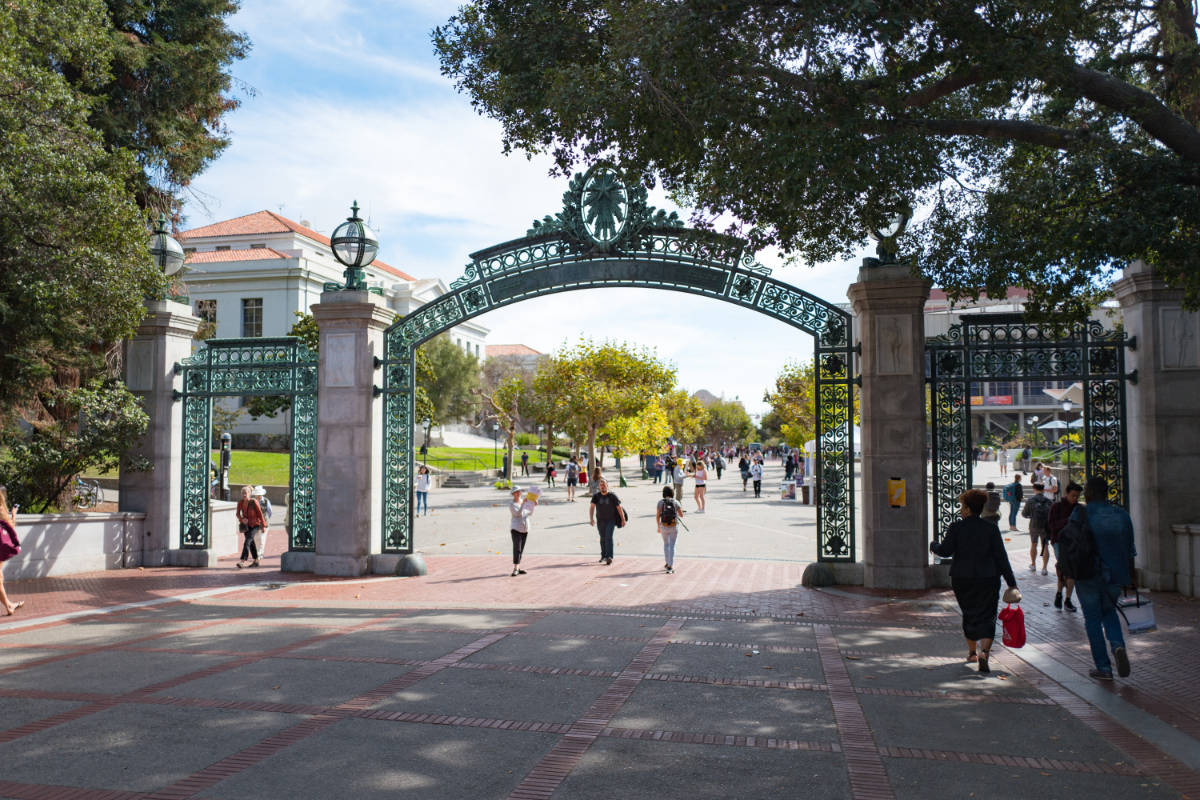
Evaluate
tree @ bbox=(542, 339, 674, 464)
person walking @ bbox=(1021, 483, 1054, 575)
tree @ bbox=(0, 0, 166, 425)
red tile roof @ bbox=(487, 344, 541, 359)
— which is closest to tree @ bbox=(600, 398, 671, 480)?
tree @ bbox=(542, 339, 674, 464)

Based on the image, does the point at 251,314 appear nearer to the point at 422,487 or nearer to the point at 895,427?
the point at 422,487

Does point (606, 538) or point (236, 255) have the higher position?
point (236, 255)

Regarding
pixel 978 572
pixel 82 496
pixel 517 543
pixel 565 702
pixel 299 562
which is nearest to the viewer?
pixel 565 702

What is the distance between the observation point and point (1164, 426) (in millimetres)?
11477

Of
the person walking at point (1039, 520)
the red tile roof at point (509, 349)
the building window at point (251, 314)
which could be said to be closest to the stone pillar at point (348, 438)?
the person walking at point (1039, 520)

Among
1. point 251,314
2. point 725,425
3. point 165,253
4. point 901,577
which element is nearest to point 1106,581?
point 901,577

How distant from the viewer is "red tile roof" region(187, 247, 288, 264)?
52.8 m

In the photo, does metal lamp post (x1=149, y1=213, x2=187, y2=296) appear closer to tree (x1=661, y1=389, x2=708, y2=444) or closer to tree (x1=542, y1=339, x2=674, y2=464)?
tree (x1=542, y1=339, x2=674, y2=464)

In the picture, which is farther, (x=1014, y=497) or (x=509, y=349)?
(x=509, y=349)

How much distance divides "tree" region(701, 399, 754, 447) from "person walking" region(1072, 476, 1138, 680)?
109 meters

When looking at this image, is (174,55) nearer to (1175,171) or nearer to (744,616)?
(744,616)

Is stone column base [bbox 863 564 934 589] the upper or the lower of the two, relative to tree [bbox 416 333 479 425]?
lower

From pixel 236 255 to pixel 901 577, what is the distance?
2039 inches

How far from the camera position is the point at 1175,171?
762 cm
